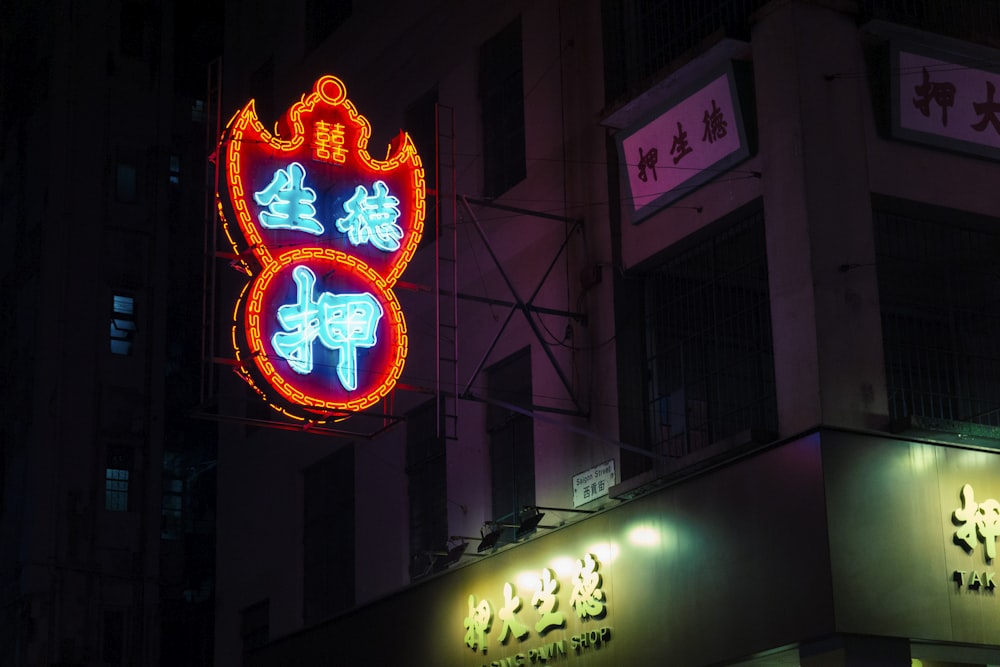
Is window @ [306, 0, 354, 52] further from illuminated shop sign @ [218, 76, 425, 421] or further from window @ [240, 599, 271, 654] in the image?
window @ [240, 599, 271, 654]

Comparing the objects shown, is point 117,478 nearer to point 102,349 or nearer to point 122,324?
point 102,349

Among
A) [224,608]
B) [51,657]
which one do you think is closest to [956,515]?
[224,608]

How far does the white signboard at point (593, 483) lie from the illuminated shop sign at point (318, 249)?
2675 millimetres

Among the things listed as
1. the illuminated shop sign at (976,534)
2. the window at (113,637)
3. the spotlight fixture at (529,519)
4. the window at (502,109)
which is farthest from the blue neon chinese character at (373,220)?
the window at (113,637)

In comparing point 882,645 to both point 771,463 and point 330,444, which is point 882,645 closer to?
point 771,463

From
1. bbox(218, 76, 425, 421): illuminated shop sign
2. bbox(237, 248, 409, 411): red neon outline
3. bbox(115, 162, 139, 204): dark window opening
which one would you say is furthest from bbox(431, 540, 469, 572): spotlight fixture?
bbox(115, 162, 139, 204): dark window opening

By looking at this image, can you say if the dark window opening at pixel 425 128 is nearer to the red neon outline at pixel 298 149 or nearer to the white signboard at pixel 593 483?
the red neon outline at pixel 298 149

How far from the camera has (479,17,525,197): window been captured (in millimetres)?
20812

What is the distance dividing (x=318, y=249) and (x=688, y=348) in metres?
4.61

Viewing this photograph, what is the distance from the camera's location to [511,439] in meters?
19.9

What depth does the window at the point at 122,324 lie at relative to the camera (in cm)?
3306

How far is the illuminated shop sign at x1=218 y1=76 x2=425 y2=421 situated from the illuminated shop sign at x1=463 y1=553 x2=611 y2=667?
316 cm

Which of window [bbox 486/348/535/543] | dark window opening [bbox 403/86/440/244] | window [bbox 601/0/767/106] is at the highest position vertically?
dark window opening [bbox 403/86/440/244]

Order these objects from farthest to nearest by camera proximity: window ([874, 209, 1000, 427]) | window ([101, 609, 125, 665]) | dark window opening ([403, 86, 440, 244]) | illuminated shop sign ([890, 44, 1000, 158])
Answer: window ([101, 609, 125, 665]), dark window opening ([403, 86, 440, 244]), window ([874, 209, 1000, 427]), illuminated shop sign ([890, 44, 1000, 158])
